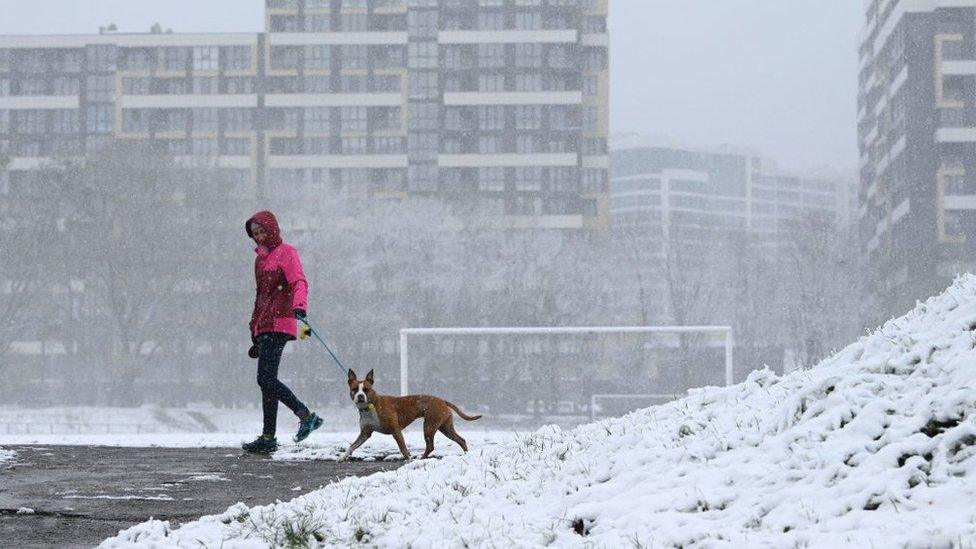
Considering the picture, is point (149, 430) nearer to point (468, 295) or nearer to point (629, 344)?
point (468, 295)

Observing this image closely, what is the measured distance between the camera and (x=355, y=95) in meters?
94.2

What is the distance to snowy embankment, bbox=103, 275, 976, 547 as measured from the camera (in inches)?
172

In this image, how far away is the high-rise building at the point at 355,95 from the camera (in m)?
92.0

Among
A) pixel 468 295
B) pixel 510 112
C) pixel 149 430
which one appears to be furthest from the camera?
pixel 510 112

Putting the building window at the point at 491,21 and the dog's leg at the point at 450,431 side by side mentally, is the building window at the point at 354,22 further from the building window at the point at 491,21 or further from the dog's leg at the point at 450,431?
the dog's leg at the point at 450,431

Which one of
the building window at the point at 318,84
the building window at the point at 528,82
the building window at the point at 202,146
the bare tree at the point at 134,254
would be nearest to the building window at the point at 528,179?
the building window at the point at 528,82

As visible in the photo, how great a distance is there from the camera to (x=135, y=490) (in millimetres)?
7176

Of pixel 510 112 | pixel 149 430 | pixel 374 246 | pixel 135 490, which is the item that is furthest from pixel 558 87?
pixel 135 490

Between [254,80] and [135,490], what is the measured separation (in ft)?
294

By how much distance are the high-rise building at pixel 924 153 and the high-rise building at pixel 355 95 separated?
19631 mm

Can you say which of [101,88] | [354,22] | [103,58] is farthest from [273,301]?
[103,58]

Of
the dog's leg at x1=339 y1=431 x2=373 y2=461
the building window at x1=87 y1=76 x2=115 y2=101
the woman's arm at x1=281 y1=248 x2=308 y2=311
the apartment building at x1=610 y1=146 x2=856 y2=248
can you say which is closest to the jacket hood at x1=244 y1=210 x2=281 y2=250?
the woman's arm at x1=281 y1=248 x2=308 y2=311

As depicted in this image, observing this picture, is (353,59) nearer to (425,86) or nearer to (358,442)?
(425,86)

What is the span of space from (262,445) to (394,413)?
4.60ft
